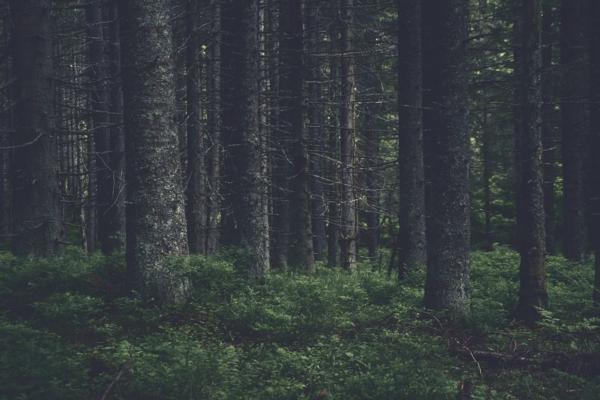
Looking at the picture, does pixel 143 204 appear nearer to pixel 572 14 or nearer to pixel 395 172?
pixel 572 14

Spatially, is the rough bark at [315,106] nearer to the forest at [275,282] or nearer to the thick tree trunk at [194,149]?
the forest at [275,282]

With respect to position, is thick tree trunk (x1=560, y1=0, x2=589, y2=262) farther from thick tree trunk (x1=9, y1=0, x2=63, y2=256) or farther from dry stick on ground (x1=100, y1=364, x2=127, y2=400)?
dry stick on ground (x1=100, y1=364, x2=127, y2=400)

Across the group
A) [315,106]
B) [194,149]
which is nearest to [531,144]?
[194,149]

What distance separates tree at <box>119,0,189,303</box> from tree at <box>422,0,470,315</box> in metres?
4.17

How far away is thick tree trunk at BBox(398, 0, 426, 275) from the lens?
15.3 m

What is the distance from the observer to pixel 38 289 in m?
10.2

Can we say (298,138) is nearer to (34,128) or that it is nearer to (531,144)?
(34,128)

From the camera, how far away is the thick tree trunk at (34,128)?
1287cm

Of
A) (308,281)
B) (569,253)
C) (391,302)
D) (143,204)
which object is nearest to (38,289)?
(143,204)

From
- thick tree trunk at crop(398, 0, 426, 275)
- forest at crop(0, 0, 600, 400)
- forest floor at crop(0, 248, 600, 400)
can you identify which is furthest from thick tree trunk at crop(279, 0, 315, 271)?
forest floor at crop(0, 248, 600, 400)

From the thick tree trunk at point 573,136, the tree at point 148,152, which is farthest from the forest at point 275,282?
Result: the thick tree trunk at point 573,136

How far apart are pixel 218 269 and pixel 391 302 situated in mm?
3206

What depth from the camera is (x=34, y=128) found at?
12875mm

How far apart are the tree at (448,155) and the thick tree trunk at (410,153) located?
15.6 feet
